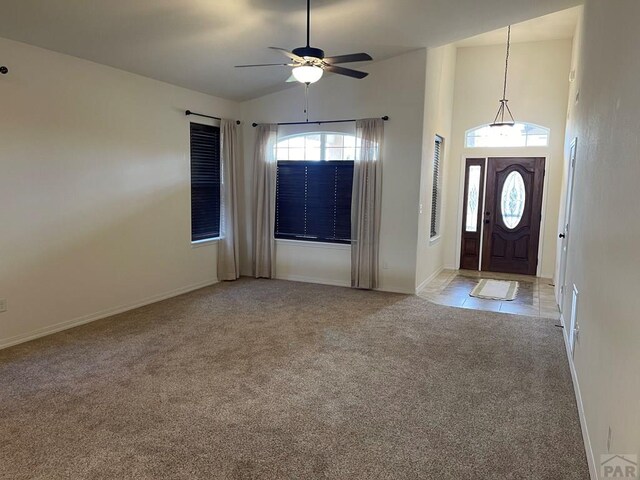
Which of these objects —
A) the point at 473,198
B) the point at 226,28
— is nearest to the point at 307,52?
the point at 226,28

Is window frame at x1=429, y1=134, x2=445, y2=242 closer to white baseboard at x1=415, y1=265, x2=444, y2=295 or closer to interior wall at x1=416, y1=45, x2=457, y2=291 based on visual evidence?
interior wall at x1=416, y1=45, x2=457, y2=291

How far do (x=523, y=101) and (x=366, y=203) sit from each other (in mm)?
3478

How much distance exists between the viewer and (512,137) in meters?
7.52

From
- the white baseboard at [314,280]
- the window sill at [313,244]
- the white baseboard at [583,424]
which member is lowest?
the white baseboard at [314,280]

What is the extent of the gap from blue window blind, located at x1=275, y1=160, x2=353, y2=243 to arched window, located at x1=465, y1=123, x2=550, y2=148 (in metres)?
2.72

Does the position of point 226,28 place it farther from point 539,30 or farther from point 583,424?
point 539,30

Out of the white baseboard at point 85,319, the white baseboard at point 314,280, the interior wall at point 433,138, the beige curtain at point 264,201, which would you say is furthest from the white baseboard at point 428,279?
the white baseboard at point 85,319

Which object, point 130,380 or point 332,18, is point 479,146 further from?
point 130,380

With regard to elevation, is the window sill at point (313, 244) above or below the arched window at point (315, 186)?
below

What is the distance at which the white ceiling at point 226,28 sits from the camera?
3672 mm

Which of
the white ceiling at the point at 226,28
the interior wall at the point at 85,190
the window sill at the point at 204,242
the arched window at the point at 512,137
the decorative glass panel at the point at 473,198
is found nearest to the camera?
the white ceiling at the point at 226,28

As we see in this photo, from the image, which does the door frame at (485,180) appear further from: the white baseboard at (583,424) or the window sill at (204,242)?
the window sill at (204,242)

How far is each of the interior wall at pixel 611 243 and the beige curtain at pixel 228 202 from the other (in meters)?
4.61

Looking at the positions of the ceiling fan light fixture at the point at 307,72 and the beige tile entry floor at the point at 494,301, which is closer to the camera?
the ceiling fan light fixture at the point at 307,72
